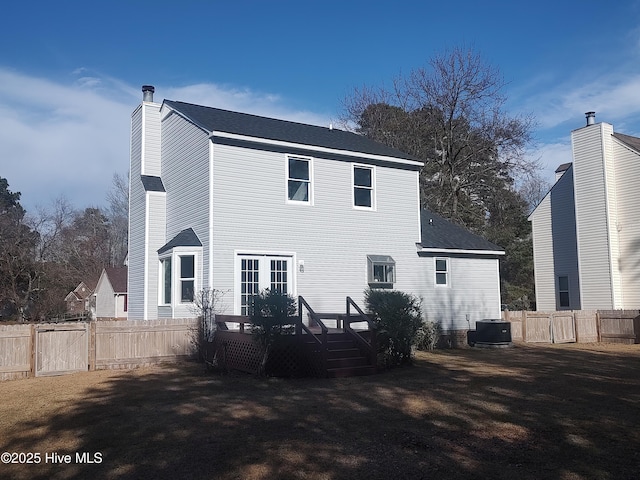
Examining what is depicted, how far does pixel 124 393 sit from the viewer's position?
1028 cm

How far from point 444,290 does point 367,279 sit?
3.50 metres

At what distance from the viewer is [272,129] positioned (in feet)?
56.9

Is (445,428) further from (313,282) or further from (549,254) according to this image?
(549,254)

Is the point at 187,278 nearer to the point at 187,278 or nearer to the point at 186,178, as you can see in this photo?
the point at 187,278

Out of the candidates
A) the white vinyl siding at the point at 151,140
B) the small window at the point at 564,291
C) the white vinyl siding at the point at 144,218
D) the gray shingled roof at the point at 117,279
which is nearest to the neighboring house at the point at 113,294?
the gray shingled roof at the point at 117,279

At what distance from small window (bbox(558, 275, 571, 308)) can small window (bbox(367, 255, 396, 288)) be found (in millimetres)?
10157

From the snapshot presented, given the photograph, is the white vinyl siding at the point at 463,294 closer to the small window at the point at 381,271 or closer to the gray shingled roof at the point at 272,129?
the small window at the point at 381,271

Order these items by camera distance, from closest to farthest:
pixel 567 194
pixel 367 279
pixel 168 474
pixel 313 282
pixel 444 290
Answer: pixel 168 474, pixel 313 282, pixel 367 279, pixel 444 290, pixel 567 194

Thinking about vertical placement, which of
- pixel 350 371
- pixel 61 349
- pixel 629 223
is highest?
pixel 629 223

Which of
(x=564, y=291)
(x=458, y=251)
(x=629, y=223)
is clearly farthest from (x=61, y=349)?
(x=629, y=223)

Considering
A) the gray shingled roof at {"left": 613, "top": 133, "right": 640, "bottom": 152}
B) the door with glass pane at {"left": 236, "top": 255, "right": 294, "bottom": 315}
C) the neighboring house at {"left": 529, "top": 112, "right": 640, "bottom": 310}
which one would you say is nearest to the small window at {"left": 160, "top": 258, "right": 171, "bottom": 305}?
the door with glass pane at {"left": 236, "top": 255, "right": 294, "bottom": 315}

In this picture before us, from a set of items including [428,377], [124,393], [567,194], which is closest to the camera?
[124,393]

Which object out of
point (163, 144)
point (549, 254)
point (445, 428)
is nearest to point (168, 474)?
point (445, 428)

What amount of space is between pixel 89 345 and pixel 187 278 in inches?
123
